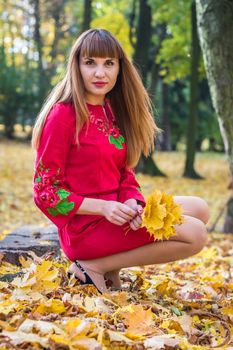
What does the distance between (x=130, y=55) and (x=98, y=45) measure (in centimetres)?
1179

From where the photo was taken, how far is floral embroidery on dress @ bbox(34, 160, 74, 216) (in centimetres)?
287

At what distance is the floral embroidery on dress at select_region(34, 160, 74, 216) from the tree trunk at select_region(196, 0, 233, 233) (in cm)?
262

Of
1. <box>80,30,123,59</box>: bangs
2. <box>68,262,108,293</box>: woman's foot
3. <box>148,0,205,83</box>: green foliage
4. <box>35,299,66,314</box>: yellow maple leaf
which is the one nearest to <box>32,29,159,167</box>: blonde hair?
<box>80,30,123,59</box>: bangs

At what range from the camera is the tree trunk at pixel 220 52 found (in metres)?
4.90

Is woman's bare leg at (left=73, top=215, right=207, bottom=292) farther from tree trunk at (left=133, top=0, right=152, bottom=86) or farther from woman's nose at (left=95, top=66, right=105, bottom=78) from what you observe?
tree trunk at (left=133, top=0, right=152, bottom=86)

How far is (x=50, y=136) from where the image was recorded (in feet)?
9.50

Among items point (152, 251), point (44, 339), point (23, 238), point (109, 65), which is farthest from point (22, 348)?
point (23, 238)

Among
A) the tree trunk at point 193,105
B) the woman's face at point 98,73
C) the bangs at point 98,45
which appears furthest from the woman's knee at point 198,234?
the tree trunk at point 193,105

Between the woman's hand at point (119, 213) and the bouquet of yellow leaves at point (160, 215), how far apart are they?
0.10 meters

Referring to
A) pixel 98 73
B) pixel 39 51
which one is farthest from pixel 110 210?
pixel 39 51

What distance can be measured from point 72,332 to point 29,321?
0.19m

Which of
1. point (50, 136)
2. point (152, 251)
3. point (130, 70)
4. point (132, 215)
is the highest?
point (130, 70)

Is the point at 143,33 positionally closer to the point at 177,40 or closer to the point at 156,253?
the point at 177,40

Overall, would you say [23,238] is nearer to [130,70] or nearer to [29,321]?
[130,70]
